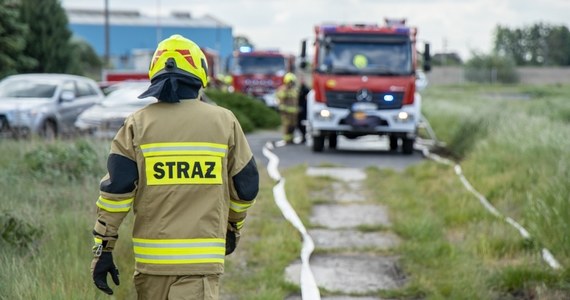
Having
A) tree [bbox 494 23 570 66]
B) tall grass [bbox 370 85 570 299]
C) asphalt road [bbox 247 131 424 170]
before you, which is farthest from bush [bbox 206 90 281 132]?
tree [bbox 494 23 570 66]

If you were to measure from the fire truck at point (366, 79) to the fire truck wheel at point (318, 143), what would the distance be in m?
0.35

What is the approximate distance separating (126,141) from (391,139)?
15330mm

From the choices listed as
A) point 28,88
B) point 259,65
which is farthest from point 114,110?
point 259,65

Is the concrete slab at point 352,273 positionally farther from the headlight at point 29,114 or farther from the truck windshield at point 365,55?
the headlight at point 29,114

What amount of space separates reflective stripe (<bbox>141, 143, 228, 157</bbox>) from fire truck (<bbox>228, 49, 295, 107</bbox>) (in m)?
28.0

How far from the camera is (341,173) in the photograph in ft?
46.4

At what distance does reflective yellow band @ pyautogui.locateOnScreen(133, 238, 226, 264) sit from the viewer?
163 inches

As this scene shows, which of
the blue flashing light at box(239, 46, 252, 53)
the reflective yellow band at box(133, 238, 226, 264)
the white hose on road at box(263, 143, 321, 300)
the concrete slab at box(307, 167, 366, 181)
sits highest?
the blue flashing light at box(239, 46, 252, 53)

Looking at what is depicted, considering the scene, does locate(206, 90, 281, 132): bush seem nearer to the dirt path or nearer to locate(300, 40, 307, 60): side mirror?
locate(300, 40, 307, 60): side mirror

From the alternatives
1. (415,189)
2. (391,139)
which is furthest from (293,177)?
(391,139)

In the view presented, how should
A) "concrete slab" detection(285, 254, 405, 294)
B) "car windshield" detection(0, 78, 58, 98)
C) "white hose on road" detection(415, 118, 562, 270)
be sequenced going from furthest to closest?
"car windshield" detection(0, 78, 58, 98), "white hose on road" detection(415, 118, 562, 270), "concrete slab" detection(285, 254, 405, 294)

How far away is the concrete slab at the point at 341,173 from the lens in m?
13.5

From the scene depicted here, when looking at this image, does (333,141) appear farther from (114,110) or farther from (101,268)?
(101,268)

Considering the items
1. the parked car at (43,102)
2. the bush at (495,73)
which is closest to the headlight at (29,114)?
the parked car at (43,102)
